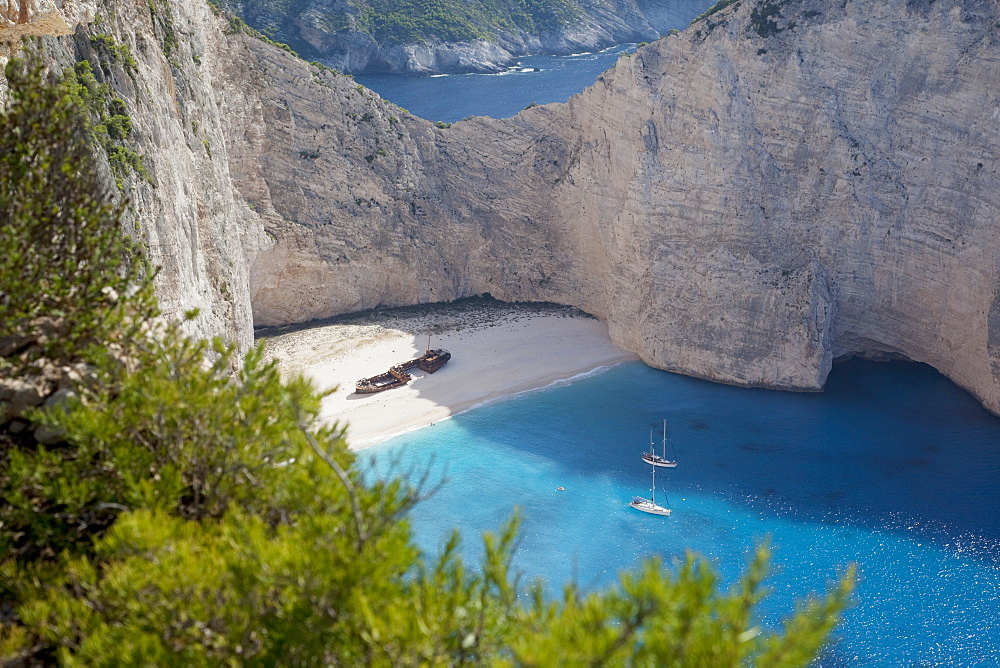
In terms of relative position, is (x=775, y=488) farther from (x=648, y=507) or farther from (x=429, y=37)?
(x=429, y=37)

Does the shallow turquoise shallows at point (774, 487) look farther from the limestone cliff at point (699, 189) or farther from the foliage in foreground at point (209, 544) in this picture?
the foliage in foreground at point (209, 544)

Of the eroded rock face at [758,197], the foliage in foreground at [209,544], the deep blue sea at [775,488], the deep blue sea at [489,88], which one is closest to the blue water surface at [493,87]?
the deep blue sea at [489,88]

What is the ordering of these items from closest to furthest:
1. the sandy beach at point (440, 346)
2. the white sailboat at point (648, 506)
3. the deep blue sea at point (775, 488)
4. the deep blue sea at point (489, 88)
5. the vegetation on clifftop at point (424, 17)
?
the deep blue sea at point (775, 488), the white sailboat at point (648, 506), the sandy beach at point (440, 346), the deep blue sea at point (489, 88), the vegetation on clifftop at point (424, 17)

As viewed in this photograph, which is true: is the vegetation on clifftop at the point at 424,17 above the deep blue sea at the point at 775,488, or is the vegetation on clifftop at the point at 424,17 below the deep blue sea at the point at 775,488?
above

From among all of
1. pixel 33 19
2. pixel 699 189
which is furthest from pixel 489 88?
pixel 33 19

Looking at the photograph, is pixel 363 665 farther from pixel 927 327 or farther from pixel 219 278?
pixel 927 327

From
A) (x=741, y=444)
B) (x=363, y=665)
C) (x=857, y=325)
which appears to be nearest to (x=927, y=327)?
(x=857, y=325)

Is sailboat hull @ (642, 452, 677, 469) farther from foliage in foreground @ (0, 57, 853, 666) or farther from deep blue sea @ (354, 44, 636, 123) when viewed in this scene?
deep blue sea @ (354, 44, 636, 123)
